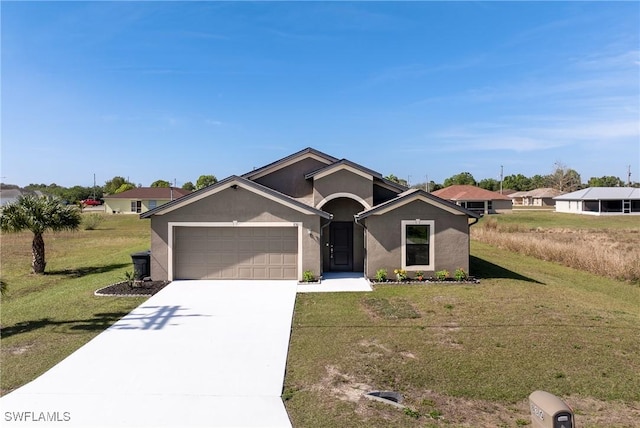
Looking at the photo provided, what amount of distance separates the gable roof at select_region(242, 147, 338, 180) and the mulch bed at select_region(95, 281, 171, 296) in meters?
5.79

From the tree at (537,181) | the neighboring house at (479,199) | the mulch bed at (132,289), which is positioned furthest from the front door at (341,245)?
the tree at (537,181)

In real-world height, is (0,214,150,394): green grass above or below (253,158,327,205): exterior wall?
below

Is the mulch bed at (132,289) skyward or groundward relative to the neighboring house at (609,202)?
groundward

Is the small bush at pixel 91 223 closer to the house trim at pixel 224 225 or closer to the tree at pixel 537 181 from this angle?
the house trim at pixel 224 225

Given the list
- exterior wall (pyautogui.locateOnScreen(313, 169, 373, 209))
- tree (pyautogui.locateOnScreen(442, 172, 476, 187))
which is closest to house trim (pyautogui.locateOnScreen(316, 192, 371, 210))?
exterior wall (pyautogui.locateOnScreen(313, 169, 373, 209))

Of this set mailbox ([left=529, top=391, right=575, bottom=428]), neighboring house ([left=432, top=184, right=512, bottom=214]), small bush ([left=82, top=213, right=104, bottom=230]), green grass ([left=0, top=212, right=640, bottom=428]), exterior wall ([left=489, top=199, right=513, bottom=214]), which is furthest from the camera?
exterior wall ([left=489, top=199, right=513, bottom=214])

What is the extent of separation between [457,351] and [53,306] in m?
11.2

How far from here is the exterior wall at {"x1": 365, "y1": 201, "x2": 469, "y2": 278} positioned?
1483 cm

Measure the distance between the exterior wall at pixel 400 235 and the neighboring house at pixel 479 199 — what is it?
43.1 m

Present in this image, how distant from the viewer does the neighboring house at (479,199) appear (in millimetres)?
56344

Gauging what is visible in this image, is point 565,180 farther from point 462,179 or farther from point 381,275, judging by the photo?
point 381,275

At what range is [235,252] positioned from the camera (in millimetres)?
15102

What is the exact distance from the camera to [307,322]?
10.1 metres

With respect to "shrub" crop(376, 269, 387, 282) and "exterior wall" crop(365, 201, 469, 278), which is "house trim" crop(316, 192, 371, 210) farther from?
"shrub" crop(376, 269, 387, 282)
